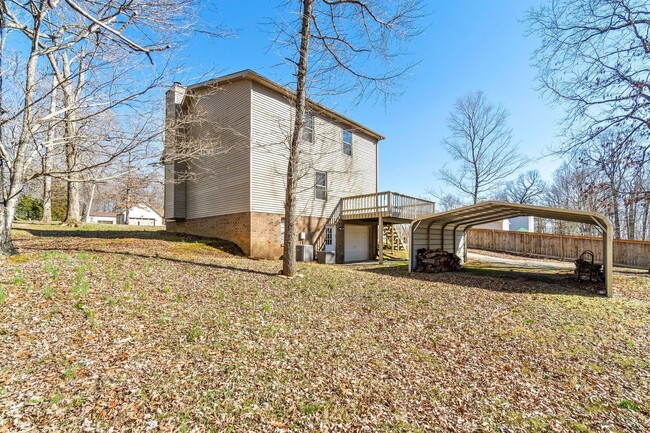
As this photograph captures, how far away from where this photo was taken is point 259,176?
506 inches

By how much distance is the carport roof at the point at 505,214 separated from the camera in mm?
9411

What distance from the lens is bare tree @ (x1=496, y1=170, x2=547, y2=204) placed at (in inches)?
1406

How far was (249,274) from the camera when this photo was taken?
27.5ft

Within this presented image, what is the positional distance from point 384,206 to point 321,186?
352 centimetres

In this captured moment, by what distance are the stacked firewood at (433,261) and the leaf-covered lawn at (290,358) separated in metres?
5.04

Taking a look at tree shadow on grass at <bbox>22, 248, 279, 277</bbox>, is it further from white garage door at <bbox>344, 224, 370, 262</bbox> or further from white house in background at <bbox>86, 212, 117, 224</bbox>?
white house in background at <bbox>86, 212, 117, 224</bbox>

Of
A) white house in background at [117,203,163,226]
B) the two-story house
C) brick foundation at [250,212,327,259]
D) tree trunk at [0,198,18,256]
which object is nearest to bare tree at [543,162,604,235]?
the two-story house

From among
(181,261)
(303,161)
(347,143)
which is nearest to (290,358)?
(181,261)

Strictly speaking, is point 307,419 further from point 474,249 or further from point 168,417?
point 474,249

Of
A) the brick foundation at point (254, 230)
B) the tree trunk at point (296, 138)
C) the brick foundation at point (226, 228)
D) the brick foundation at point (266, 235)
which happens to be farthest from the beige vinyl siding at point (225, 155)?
the tree trunk at point (296, 138)

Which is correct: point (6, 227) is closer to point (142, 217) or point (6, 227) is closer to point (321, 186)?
point (321, 186)

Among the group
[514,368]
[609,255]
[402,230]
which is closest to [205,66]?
[514,368]

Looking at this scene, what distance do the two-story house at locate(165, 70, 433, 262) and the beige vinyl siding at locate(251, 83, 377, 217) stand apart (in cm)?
5

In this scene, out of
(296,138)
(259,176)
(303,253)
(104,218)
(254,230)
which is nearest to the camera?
(296,138)
